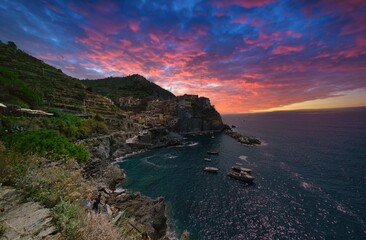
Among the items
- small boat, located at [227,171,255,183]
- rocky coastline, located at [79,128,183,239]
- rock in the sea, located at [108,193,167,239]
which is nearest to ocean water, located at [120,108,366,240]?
small boat, located at [227,171,255,183]

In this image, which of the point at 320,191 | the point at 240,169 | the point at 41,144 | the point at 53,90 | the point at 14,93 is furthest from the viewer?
the point at 53,90

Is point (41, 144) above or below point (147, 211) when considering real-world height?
above

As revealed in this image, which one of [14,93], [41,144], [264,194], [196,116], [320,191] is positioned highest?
[14,93]

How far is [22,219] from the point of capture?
18.0 feet

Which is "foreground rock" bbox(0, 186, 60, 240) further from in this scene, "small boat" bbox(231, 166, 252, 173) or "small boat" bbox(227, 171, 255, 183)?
"small boat" bbox(231, 166, 252, 173)

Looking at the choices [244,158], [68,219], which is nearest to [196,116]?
[244,158]

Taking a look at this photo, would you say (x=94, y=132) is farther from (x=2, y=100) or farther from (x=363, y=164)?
(x=363, y=164)

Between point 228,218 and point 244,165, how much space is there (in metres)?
27.8

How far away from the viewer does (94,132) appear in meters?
59.9

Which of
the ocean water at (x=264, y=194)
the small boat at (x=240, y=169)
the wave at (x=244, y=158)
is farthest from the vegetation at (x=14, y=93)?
the wave at (x=244, y=158)

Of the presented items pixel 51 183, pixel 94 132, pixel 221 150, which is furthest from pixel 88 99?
pixel 51 183

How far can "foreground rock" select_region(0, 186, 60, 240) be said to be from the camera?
468cm

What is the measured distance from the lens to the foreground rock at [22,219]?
4.68 metres

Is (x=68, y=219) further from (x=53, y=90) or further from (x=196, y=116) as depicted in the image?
(x=196, y=116)
